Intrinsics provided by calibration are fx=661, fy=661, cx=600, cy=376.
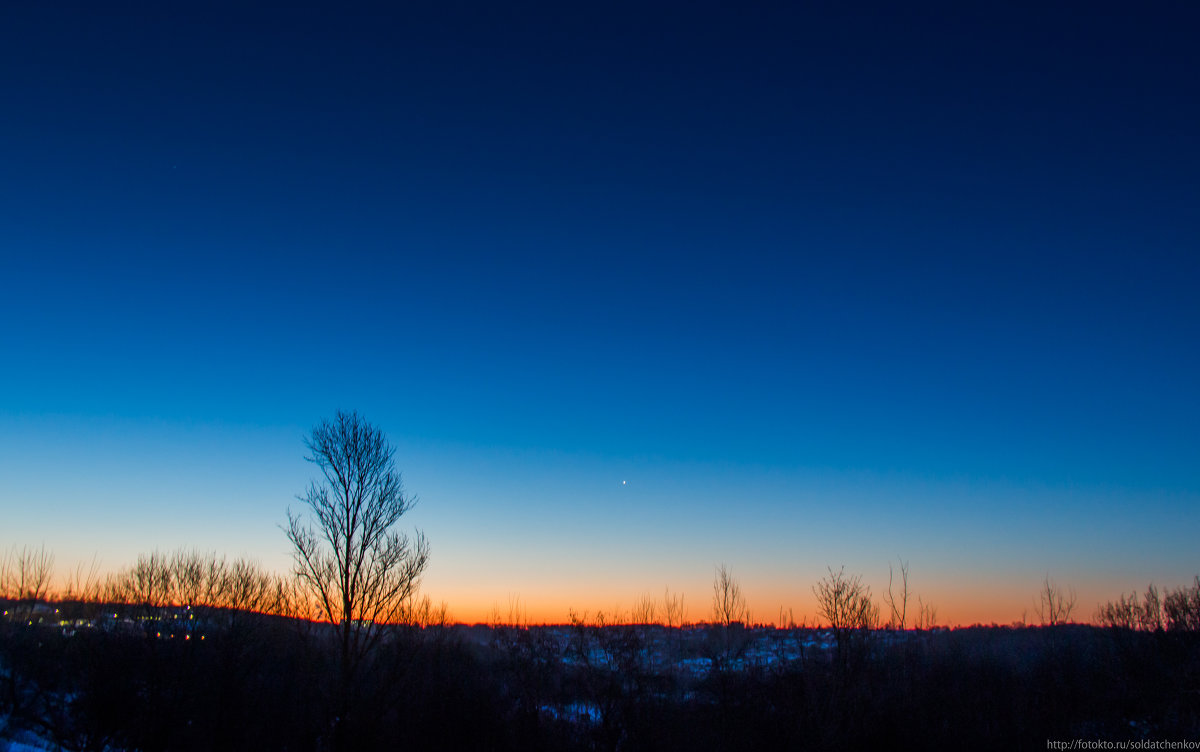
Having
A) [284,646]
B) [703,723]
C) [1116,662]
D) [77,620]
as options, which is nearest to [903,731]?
[703,723]

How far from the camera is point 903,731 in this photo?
1455 inches

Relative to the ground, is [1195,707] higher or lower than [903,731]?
higher

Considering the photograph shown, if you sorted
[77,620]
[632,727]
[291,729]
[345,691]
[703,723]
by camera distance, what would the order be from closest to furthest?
[345,691]
[291,729]
[632,727]
[703,723]
[77,620]

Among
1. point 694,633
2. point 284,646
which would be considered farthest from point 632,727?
point 694,633

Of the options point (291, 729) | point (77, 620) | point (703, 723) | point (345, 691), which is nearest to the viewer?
point (345, 691)

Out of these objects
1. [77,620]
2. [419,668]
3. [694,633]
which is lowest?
[694,633]

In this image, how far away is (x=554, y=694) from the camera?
162ft

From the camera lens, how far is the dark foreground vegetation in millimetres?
31656

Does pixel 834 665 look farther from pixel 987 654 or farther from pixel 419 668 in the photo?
pixel 419 668

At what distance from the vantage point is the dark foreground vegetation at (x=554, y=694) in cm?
3166

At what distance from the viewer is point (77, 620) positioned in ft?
146

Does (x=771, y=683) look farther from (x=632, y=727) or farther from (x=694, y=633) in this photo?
(x=694, y=633)

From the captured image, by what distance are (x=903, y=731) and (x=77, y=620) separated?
52805mm

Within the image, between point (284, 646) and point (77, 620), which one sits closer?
point (77, 620)
